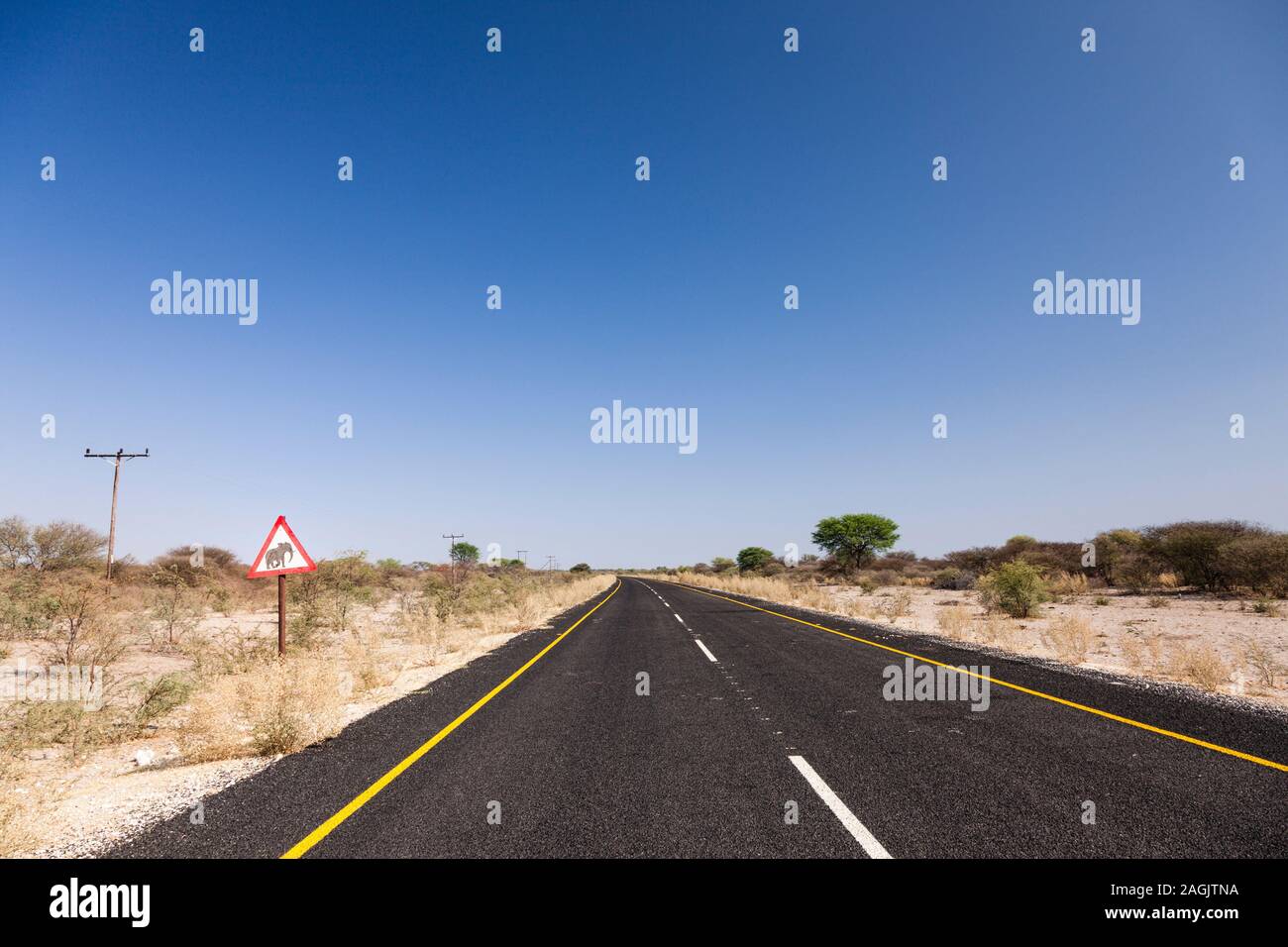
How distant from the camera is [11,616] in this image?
47.4ft

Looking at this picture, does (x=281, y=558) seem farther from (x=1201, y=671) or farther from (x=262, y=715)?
(x=1201, y=671)

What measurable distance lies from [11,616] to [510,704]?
47.2 ft

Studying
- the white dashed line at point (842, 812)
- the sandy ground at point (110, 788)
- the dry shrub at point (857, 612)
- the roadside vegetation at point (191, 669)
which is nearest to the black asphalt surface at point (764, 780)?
the white dashed line at point (842, 812)

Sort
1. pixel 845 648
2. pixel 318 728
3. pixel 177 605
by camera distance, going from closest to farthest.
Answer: pixel 318 728, pixel 845 648, pixel 177 605

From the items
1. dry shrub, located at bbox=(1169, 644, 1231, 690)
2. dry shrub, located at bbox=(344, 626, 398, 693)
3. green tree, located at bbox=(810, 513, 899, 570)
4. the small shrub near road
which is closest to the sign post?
dry shrub, located at bbox=(344, 626, 398, 693)

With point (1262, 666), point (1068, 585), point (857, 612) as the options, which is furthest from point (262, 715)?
point (1068, 585)

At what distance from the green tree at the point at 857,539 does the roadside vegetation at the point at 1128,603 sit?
15.4 meters

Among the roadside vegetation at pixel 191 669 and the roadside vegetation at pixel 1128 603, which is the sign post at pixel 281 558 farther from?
A: the roadside vegetation at pixel 1128 603

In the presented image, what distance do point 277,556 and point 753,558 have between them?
Answer: 9977 cm

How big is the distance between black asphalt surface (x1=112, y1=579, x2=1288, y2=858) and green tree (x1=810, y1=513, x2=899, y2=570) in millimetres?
60091

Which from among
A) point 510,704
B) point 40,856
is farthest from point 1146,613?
point 40,856

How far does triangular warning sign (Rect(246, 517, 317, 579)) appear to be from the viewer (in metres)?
9.33

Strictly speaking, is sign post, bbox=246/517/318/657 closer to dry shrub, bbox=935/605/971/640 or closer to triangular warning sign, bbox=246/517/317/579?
triangular warning sign, bbox=246/517/317/579
